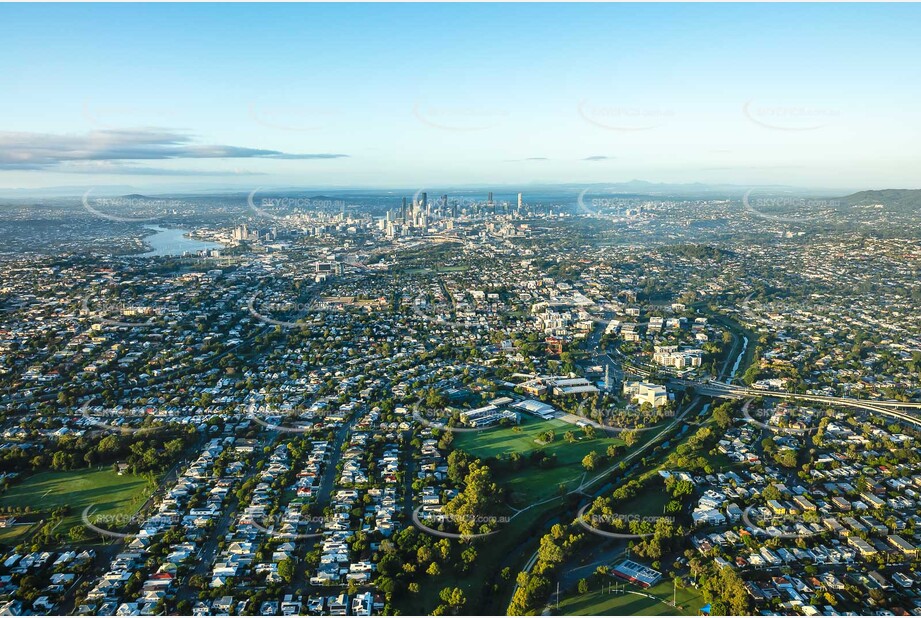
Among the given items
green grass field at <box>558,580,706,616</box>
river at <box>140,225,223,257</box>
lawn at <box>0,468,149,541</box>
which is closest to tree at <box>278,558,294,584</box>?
lawn at <box>0,468,149,541</box>

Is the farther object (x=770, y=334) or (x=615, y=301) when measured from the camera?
(x=615, y=301)

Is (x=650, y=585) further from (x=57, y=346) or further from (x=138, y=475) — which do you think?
(x=57, y=346)

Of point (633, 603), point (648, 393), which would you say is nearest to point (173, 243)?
point (648, 393)

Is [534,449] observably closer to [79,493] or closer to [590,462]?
[590,462]

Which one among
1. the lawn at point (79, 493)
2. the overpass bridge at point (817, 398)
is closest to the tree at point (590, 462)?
the overpass bridge at point (817, 398)

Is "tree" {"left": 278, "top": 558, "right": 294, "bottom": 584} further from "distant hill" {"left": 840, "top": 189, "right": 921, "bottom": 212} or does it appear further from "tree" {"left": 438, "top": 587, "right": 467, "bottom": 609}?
"distant hill" {"left": 840, "top": 189, "right": 921, "bottom": 212}

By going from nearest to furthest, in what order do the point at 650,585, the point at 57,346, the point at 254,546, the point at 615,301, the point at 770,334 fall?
the point at 650,585
the point at 254,546
the point at 57,346
the point at 770,334
the point at 615,301

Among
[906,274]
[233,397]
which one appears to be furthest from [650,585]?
[906,274]

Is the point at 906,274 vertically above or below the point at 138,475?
above
